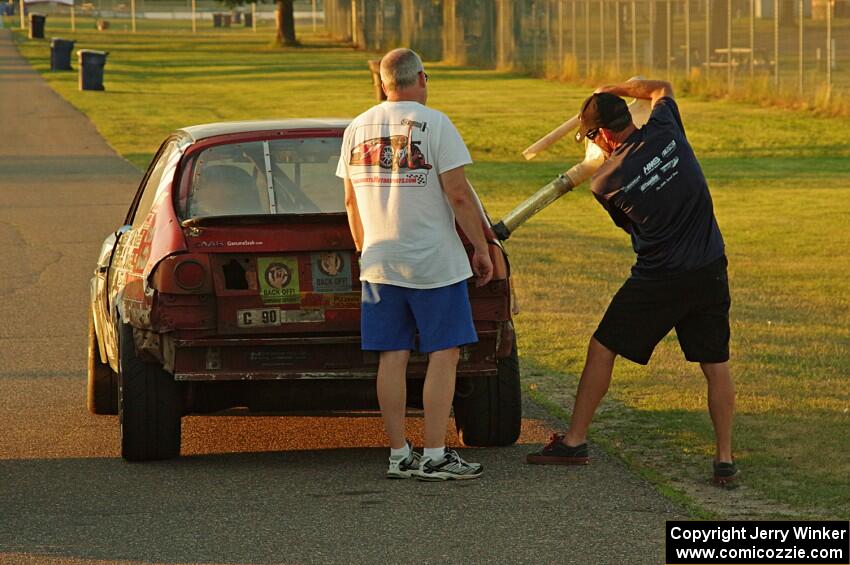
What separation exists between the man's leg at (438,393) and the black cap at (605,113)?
3.58 feet

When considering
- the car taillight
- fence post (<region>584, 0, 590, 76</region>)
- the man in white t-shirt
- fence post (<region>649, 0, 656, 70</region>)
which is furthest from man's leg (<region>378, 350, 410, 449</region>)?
fence post (<region>584, 0, 590, 76</region>)

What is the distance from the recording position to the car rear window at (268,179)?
763cm

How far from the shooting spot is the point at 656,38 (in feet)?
140

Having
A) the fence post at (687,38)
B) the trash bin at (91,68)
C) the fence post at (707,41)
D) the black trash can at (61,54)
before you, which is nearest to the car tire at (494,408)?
the fence post at (707,41)

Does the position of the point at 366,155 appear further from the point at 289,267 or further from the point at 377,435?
the point at 377,435

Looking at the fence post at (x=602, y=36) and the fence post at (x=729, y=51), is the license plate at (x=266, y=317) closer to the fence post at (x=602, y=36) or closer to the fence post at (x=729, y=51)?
the fence post at (x=729, y=51)

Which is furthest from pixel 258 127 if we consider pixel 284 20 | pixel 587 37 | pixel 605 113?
pixel 284 20

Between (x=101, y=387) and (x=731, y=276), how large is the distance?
6.71 metres

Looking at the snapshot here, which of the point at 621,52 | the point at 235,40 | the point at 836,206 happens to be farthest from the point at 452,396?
the point at 235,40

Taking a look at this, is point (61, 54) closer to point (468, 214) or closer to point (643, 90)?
point (643, 90)

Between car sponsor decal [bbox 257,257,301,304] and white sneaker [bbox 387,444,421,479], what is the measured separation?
0.79 m

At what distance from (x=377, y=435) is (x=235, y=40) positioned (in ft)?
283

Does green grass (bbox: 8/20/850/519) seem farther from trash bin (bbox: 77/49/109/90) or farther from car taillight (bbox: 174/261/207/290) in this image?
car taillight (bbox: 174/261/207/290)

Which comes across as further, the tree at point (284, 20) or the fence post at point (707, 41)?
the tree at point (284, 20)
